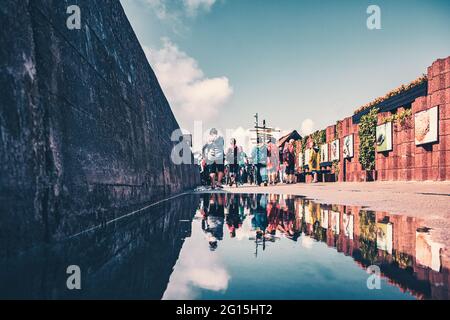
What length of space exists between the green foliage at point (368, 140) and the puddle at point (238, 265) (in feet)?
51.1

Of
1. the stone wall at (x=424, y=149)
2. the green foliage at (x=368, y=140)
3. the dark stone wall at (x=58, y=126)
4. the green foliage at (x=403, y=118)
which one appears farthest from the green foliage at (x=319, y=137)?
the dark stone wall at (x=58, y=126)

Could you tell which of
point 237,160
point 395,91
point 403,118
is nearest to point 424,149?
point 403,118

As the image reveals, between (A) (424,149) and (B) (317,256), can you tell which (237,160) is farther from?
(B) (317,256)

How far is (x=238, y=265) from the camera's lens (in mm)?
A: 1563

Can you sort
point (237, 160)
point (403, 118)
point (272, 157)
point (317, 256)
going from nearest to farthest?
point (317, 256), point (403, 118), point (237, 160), point (272, 157)

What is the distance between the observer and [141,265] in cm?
154

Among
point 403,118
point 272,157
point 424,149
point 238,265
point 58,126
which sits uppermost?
point 403,118

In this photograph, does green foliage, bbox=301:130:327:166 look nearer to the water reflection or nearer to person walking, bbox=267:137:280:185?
person walking, bbox=267:137:280:185

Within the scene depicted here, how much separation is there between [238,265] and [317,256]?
0.54 m

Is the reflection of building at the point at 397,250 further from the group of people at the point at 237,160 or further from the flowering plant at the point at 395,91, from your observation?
the flowering plant at the point at 395,91

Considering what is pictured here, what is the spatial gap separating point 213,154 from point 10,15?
9.62 metres

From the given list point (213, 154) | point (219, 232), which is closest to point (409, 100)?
point (213, 154)

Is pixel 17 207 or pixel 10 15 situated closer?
pixel 17 207
